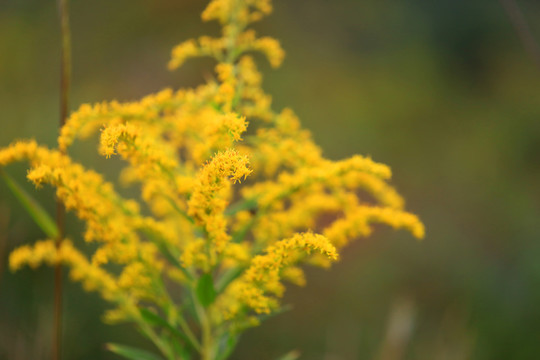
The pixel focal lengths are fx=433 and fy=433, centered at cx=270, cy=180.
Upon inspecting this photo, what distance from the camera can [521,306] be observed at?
12.5ft

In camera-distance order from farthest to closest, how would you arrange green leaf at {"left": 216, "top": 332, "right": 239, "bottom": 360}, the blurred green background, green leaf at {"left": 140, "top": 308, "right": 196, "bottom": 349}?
the blurred green background < green leaf at {"left": 216, "top": 332, "right": 239, "bottom": 360} < green leaf at {"left": 140, "top": 308, "right": 196, "bottom": 349}

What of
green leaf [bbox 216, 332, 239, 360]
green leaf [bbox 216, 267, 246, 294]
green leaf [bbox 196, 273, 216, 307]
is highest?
green leaf [bbox 216, 267, 246, 294]

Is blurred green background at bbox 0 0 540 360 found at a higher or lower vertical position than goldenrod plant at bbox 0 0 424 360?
higher

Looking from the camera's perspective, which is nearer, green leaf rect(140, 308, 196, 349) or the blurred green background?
green leaf rect(140, 308, 196, 349)

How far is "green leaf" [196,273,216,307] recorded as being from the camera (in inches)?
58.4

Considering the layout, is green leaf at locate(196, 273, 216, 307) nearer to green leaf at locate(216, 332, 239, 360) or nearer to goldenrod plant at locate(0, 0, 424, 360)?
goldenrod plant at locate(0, 0, 424, 360)

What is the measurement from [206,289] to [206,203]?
0.32 m

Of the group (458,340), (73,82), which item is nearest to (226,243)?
(458,340)

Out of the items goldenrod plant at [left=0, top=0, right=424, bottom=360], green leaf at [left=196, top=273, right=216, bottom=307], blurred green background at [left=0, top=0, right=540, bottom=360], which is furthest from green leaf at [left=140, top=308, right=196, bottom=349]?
blurred green background at [left=0, top=0, right=540, bottom=360]

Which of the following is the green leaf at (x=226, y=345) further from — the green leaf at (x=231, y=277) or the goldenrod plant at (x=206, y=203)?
the green leaf at (x=231, y=277)

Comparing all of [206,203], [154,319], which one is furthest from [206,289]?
[206,203]

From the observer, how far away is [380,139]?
6098 millimetres

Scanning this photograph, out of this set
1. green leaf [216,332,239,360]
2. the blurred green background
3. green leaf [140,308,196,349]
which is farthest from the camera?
the blurred green background

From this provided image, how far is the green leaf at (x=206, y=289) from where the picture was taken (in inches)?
58.4
